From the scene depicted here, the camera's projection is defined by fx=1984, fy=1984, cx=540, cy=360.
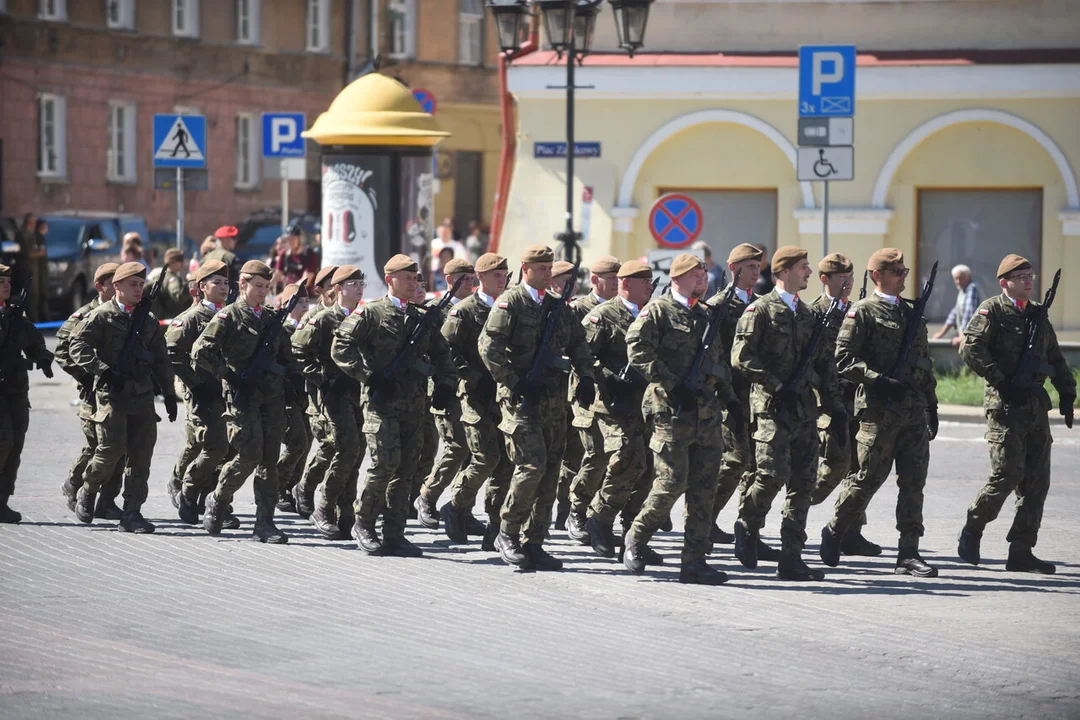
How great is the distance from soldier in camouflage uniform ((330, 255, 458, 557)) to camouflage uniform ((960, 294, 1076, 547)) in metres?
3.24

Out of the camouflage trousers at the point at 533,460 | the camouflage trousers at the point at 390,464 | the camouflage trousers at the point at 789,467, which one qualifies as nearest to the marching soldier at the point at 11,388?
the camouflage trousers at the point at 390,464

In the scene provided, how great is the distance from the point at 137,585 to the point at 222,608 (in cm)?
86

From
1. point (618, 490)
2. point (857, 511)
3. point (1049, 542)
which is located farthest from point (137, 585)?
point (1049, 542)

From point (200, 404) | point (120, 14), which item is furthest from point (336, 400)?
point (120, 14)

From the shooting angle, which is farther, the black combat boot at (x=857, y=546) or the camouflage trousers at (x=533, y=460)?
the black combat boot at (x=857, y=546)

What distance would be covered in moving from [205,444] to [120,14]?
3388 centimetres

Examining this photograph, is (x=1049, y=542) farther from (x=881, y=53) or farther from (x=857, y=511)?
(x=881, y=53)

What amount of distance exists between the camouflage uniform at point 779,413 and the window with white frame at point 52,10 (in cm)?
3368

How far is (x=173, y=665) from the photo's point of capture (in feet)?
28.1

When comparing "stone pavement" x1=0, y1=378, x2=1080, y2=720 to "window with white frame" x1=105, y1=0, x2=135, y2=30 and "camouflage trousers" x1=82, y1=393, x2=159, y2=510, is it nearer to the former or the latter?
"camouflage trousers" x1=82, y1=393, x2=159, y2=510

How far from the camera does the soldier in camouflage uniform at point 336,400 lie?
12.3 meters

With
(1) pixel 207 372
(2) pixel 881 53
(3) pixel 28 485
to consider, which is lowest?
(3) pixel 28 485

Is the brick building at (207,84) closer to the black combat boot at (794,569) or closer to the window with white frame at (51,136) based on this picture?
the window with white frame at (51,136)

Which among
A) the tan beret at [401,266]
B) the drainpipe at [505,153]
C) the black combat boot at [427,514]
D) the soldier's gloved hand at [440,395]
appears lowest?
the black combat boot at [427,514]
